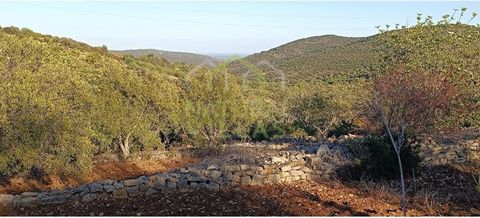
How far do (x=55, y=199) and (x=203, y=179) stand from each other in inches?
130

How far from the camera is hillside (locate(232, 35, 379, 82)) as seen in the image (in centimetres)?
6438

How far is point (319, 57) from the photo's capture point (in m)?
76.7

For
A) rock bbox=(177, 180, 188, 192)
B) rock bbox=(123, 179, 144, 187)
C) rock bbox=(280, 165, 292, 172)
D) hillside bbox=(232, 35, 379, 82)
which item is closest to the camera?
rock bbox=(123, 179, 144, 187)

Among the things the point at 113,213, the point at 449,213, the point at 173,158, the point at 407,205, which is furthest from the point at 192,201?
the point at 173,158

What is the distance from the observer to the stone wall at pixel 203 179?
10.1m

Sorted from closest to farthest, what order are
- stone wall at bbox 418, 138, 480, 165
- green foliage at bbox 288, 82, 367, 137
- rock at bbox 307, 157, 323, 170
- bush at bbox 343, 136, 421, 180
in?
bush at bbox 343, 136, 421, 180, rock at bbox 307, 157, 323, 170, stone wall at bbox 418, 138, 480, 165, green foliage at bbox 288, 82, 367, 137

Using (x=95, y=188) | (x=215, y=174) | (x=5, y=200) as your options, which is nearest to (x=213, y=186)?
(x=215, y=174)

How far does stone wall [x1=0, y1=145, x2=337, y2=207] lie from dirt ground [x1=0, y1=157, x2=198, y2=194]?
3.23 metres

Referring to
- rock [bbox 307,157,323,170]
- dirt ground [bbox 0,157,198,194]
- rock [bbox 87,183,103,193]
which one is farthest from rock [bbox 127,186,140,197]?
rock [bbox 307,157,323,170]

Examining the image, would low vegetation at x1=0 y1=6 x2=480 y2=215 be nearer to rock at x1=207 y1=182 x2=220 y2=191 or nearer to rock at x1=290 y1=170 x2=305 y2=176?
rock at x1=290 y1=170 x2=305 y2=176

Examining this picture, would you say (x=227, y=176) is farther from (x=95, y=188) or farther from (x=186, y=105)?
(x=186, y=105)

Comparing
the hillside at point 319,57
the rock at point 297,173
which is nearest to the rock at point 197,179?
the rock at point 297,173

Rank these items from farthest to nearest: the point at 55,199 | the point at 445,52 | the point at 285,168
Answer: the point at 445,52, the point at 285,168, the point at 55,199

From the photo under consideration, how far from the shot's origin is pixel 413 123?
1070 centimetres
